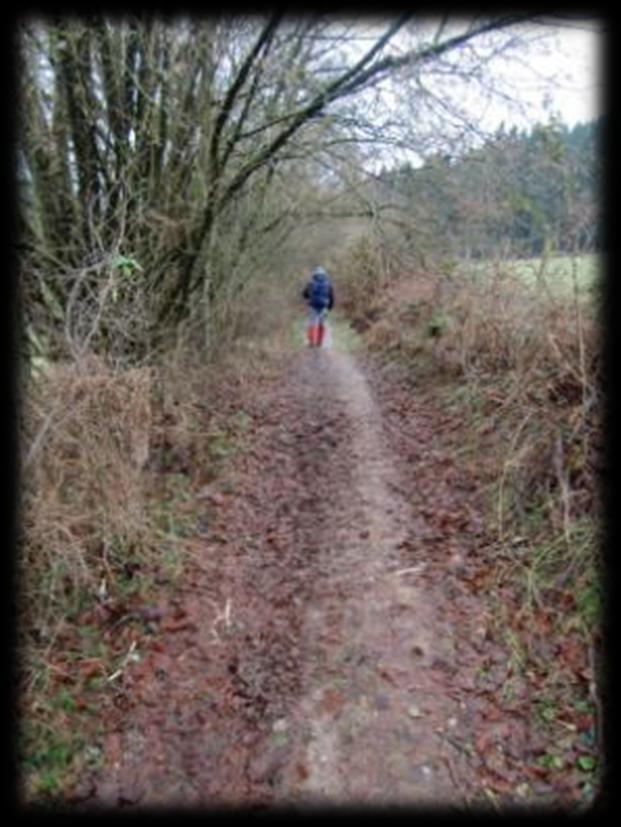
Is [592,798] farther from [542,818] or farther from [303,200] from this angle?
[303,200]

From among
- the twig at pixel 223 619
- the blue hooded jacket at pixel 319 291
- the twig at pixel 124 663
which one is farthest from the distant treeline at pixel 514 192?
the twig at pixel 124 663

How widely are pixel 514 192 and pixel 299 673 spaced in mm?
5926

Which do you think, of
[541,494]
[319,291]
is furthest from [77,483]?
[319,291]

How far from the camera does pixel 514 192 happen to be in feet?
23.3

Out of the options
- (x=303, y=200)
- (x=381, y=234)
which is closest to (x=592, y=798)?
(x=381, y=234)

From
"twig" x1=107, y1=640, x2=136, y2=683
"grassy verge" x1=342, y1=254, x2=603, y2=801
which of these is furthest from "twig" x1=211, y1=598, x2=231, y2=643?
"grassy verge" x1=342, y1=254, x2=603, y2=801

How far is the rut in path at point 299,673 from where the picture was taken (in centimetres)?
325

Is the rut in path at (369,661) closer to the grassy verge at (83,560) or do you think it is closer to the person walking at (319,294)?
the grassy verge at (83,560)

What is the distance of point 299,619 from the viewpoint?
4.34m

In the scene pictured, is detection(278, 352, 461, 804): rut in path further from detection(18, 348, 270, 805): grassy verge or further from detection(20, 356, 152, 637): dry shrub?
detection(20, 356, 152, 637): dry shrub

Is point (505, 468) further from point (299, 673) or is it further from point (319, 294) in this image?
point (319, 294)

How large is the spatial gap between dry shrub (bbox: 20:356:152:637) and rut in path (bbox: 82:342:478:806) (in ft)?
2.41

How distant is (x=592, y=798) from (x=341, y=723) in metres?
1.33

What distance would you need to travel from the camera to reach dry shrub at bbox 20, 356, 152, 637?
4.13 m
